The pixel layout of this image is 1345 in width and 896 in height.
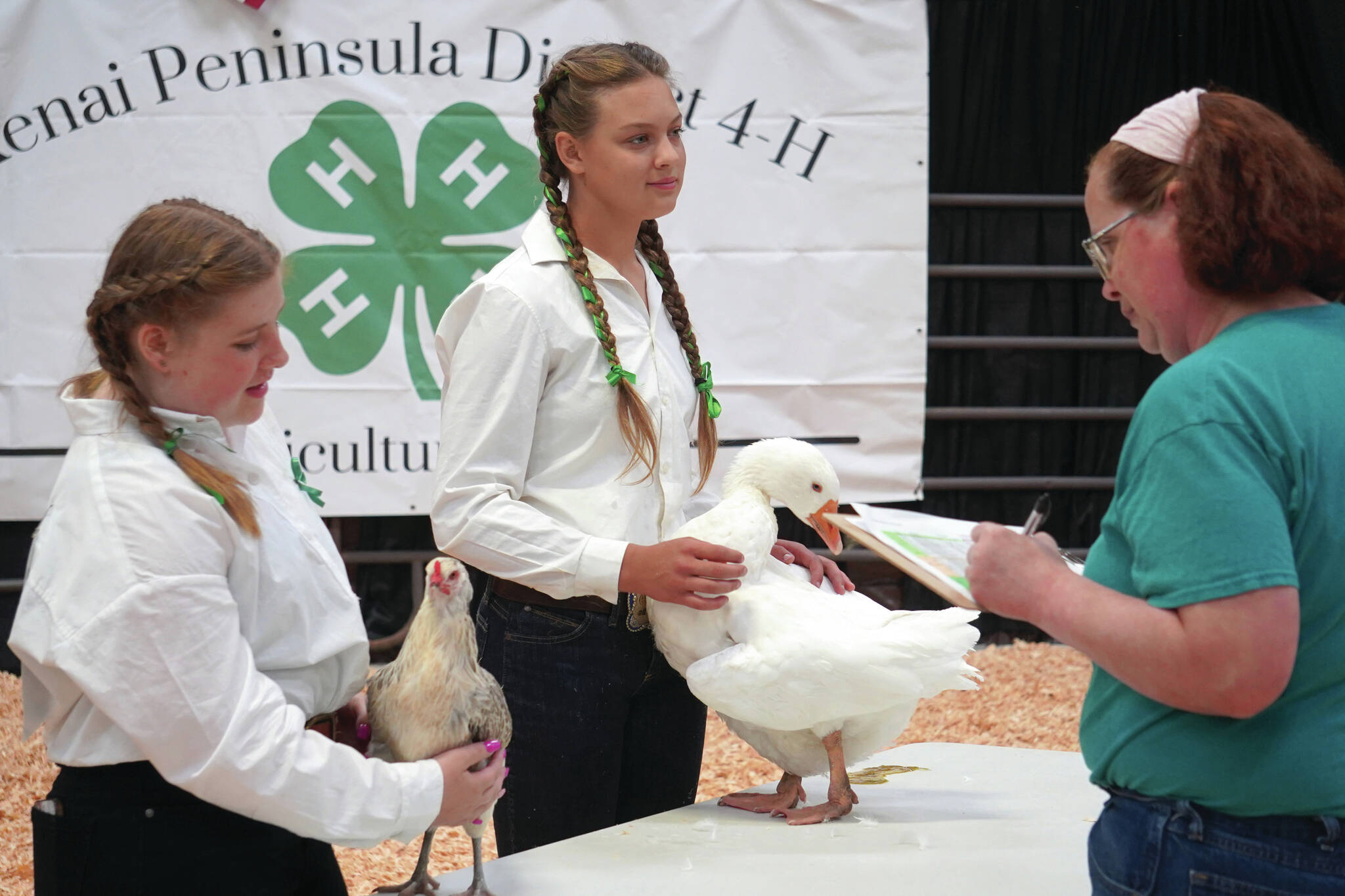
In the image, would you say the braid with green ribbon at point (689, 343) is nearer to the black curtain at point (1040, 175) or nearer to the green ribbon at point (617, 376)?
the green ribbon at point (617, 376)

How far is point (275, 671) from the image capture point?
1.07 m

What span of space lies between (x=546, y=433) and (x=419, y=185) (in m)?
2.25

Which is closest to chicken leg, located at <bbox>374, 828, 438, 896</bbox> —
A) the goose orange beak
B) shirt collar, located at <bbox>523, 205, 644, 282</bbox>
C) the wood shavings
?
the goose orange beak

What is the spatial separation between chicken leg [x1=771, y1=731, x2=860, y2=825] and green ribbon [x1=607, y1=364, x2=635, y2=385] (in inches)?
20.1

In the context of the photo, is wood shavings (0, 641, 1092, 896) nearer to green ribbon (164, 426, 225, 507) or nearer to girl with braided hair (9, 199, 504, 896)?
girl with braided hair (9, 199, 504, 896)

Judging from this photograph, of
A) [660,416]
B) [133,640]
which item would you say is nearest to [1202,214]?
[660,416]

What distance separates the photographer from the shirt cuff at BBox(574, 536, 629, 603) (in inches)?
55.1

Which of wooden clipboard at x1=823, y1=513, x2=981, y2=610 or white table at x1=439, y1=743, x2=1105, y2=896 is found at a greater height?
wooden clipboard at x1=823, y1=513, x2=981, y2=610

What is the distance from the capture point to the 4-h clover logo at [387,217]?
11.4ft

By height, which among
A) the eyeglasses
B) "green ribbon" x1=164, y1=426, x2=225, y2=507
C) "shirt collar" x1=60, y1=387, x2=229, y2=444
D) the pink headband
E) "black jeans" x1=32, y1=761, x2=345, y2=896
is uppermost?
the pink headband

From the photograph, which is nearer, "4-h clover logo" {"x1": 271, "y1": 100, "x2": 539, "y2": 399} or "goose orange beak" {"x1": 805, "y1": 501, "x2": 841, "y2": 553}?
"goose orange beak" {"x1": 805, "y1": 501, "x2": 841, "y2": 553}

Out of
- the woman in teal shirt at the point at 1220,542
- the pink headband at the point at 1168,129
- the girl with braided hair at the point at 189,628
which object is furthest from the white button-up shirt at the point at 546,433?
the pink headband at the point at 1168,129

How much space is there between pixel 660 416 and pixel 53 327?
262 cm

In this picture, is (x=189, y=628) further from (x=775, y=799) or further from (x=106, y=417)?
(x=775, y=799)
